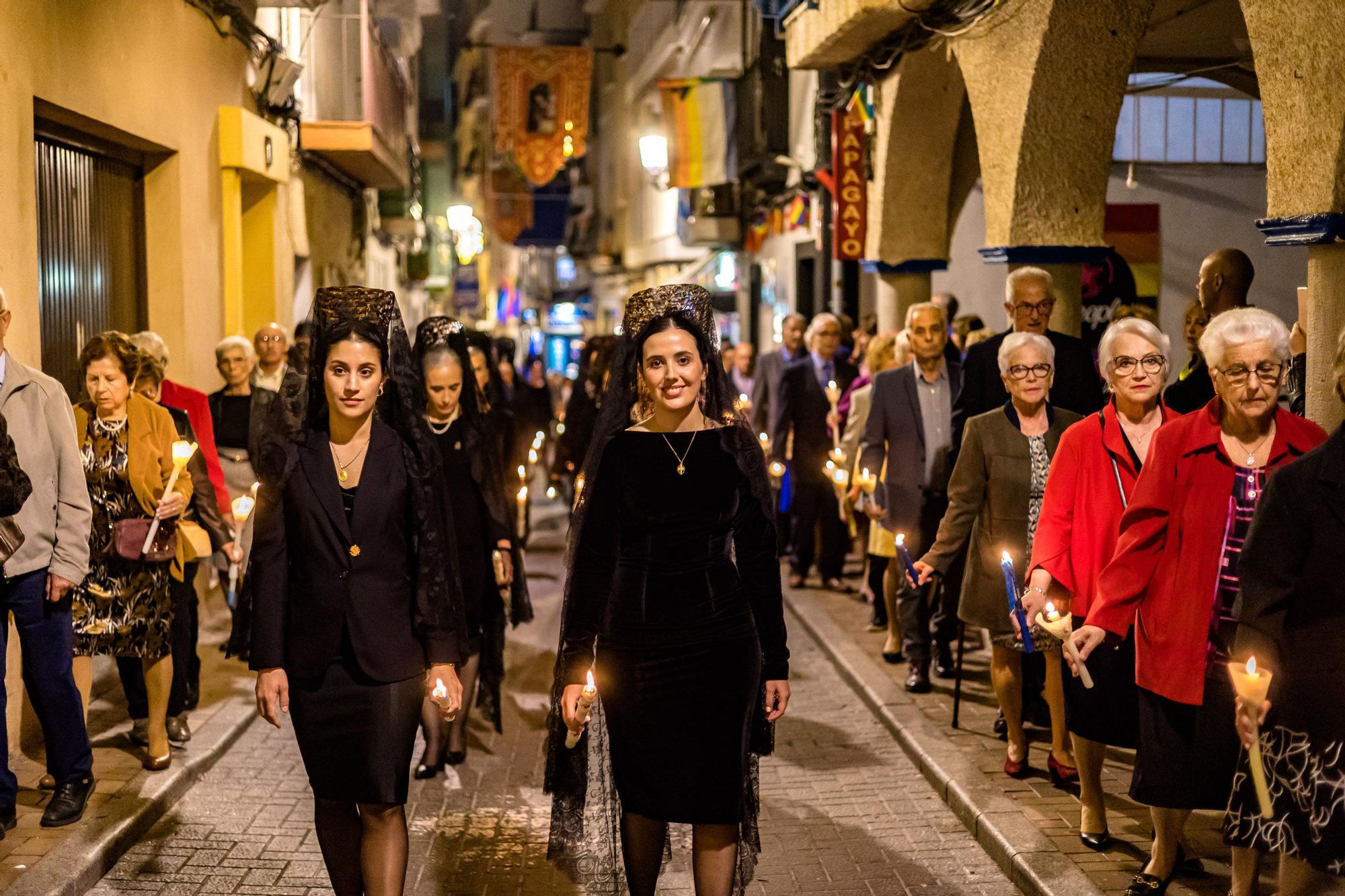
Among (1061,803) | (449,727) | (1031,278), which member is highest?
(1031,278)

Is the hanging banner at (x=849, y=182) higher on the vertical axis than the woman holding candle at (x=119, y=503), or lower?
higher

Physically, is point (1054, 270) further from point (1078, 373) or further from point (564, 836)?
point (564, 836)

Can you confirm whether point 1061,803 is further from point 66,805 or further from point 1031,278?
point 66,805

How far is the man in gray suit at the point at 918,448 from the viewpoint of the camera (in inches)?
364

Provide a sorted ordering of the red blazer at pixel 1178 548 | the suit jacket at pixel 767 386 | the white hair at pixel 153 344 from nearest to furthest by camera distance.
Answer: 1. the red blazer at pixel 1178 548
2. the white hair at pixel 153 344
3. the suit jacket at pixel 767 386

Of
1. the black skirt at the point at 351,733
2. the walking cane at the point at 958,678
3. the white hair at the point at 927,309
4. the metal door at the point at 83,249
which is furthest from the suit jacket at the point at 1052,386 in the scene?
the metal door at the point at 83,249

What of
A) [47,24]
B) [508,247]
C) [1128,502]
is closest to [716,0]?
[47,24]

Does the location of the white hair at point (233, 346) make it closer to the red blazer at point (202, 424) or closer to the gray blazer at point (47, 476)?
the red blazer at point (202, 424)

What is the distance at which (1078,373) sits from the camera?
790cm

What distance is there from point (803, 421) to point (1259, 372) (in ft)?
28.0

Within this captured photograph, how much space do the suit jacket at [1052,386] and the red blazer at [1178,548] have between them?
249 cm

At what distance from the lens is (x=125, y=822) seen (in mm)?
6457

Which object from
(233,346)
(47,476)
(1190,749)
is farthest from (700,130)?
(1190,749)

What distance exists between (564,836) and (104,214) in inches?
300
